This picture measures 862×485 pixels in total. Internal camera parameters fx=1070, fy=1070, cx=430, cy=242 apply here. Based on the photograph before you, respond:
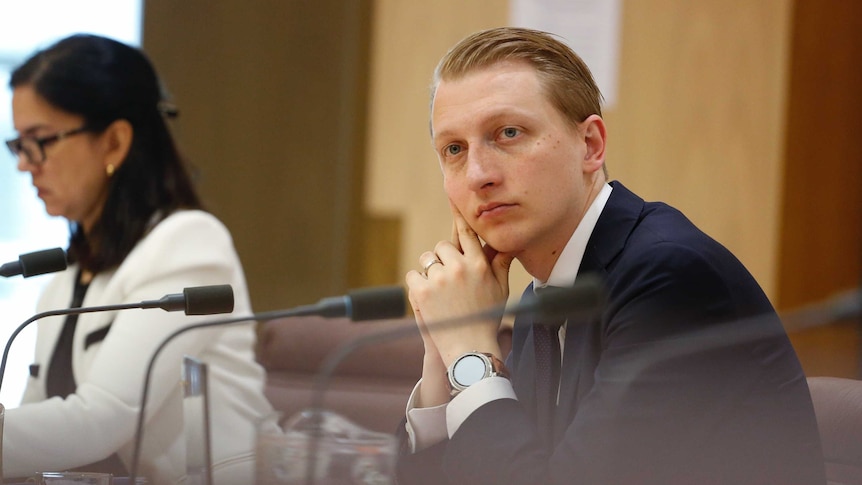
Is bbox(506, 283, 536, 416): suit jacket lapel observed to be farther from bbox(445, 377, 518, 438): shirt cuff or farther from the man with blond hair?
bbox(445, 377, 518, 438): shirt cuff

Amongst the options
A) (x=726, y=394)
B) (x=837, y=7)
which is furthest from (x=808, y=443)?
(x=837, y=7)

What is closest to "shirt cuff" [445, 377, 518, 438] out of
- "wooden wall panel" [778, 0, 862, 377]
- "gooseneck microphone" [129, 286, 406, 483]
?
"gooseneck microphone" [129, 286, 406, 483]

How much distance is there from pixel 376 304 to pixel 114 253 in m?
1.26

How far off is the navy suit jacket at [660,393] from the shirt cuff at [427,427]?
0.03m

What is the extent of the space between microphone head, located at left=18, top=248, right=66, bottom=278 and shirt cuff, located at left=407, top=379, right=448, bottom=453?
52 centimetres

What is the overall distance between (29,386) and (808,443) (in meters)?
1.53

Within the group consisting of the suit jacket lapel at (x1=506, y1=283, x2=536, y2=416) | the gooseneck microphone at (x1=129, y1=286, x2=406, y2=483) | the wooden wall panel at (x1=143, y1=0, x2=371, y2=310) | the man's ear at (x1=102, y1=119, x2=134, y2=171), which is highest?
the gooseneck microphone at (x1=129, y1=286, x2=406, y2=483)

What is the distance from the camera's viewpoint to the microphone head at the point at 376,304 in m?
1.03

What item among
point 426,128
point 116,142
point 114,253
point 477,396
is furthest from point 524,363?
point 426,128

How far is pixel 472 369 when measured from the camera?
1.27m

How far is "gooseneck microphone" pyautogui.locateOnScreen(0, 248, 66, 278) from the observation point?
142 centimetres

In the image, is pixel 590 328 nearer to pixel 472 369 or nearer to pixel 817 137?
pixel 472 369

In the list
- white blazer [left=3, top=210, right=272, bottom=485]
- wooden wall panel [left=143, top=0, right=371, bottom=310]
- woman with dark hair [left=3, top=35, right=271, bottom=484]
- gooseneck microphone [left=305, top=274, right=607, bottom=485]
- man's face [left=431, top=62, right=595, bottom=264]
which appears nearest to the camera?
gooseneck microphone [left=305, top=274, right=607, bottom=485]

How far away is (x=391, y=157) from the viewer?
3.94m
